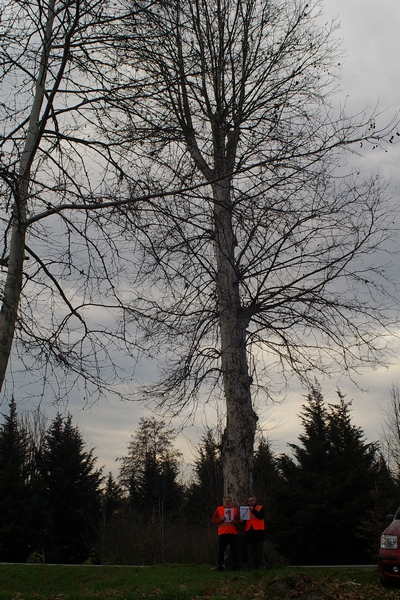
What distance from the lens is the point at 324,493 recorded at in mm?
19078

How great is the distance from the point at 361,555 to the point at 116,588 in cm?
1064

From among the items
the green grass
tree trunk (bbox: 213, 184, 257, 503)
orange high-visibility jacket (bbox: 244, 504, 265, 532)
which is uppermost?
tree trunk (bbox: 213, 184, 257, 503)

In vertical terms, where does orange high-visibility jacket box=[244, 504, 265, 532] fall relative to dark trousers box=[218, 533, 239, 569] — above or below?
above

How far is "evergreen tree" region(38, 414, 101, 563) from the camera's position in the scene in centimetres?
2833

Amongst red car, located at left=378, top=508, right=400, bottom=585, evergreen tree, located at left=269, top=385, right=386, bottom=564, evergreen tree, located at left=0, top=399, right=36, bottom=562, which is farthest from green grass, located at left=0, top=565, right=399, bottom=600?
evergreen tree, located at left=0, top=399, right=36, bottom=562

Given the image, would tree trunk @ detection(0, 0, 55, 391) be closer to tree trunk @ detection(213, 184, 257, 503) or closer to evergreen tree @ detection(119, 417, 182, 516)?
tree trunk @ detection(213, 184, 257, 503)

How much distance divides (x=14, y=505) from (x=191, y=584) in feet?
55.0

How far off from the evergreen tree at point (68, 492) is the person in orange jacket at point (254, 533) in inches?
658

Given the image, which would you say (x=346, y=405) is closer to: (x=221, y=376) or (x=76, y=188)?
(x=221, y=376)

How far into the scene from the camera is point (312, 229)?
13.0m

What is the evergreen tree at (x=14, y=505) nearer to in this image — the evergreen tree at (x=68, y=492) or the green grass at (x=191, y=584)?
the evergreen tree at (x=68, y=492)

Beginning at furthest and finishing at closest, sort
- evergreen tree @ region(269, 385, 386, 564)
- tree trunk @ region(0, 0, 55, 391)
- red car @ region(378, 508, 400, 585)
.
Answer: evergreen tree @ region(269, 385, 386, 564), red car @ region(378, 508, 400, 585), tree trunk @ region(0, 0, 55, 391)

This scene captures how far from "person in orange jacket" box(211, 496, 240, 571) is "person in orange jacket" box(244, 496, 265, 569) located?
0.25 metres

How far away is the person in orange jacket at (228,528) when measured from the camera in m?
11.9
